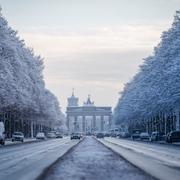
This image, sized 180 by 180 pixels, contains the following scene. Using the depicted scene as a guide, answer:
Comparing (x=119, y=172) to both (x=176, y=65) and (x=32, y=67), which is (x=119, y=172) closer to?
(x=176, y=65)

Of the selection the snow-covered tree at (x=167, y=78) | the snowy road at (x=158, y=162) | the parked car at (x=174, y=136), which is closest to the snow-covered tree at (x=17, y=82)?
the snow-covered tree at (x=167, y=78)

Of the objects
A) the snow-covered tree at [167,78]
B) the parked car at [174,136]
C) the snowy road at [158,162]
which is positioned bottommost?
the snowy road at [158,162]

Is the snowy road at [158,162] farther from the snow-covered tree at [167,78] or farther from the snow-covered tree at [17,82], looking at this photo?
the snow-covered tree at [17,82]

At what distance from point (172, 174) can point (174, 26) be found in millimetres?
68368

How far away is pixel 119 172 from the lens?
22.4 metres

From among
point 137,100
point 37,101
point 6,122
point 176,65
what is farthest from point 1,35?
point 137,100

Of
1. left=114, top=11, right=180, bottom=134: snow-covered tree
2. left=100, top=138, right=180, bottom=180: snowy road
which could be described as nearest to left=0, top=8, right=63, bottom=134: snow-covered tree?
left=114, top=11, right=180, bottom=134: snow-covered tree

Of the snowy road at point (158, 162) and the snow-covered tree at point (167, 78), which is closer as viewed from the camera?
the snowy road at point (158, 162)

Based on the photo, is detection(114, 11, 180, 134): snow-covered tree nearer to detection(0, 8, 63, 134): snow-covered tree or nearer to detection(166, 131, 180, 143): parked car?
detection(166, 131, 180, 143): parked car

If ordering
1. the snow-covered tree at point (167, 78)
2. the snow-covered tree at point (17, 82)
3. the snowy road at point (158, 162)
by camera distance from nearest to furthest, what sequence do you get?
the snowy road at point (158, 162) → the snow-covered tree at point (167, 78) → the snow-covered tree at point (17, 82)

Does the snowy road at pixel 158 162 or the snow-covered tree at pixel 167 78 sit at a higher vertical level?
the snow-covered tree at pixel 167 78

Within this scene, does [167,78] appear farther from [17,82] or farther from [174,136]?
[17,82]

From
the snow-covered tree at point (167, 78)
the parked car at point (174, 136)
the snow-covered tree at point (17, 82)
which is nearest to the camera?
the parked car at point (174, 136)

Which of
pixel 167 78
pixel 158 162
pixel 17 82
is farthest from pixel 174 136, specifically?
pixel 158 162
